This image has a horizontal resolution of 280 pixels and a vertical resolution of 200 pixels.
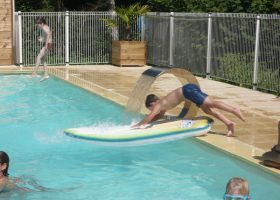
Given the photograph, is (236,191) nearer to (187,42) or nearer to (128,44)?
(187,42)

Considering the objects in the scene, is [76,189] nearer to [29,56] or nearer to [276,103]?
[276,103]

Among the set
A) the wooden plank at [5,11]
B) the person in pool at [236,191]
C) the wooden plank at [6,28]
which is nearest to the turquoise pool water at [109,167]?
the person in pool at [236,191]

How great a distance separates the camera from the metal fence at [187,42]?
14.1 meters

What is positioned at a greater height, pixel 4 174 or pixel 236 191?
pixel 236 191

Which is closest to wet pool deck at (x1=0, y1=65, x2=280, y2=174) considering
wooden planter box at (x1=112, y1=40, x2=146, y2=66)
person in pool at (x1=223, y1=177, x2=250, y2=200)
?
wooden planter box at (x1=112, y1=40, x2=146, y2=66)

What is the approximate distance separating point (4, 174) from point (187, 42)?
40.0 ft

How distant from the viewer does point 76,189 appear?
7.18 meters

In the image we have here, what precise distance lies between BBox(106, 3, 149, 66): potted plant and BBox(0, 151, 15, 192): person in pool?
13628 mm

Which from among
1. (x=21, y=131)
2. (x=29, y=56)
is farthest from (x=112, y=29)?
(x=21, y=131)

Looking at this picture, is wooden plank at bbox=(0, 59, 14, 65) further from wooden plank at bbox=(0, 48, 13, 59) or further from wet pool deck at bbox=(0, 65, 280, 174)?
wet pool deck at bbox=(0, 65, 280, 174)

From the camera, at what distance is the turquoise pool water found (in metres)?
6.98

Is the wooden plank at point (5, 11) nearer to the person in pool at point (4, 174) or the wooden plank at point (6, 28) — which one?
the wooden plank at point (6, 28)

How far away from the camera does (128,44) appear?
19.8 metres

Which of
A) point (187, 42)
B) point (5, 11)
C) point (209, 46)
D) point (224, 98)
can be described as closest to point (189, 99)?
point (224, 98)
